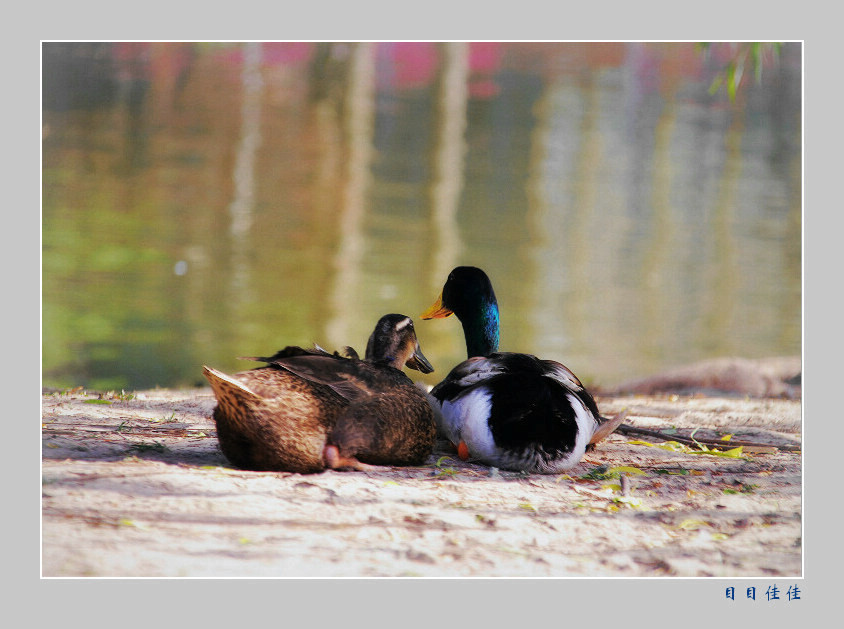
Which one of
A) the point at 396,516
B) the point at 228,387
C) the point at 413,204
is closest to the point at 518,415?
the point at 396,516

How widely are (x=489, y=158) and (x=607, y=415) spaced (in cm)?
791

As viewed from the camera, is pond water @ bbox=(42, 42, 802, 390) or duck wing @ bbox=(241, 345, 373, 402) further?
pond water @ bbox=(42, 42, 802, 390)

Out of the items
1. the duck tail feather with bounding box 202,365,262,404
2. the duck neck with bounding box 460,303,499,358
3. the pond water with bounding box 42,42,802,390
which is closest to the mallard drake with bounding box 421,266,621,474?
the duck neck with bounding box 460,303,499,358

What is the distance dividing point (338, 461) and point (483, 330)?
1.85 metres

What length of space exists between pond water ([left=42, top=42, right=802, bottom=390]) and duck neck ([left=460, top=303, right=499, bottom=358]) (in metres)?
2.08

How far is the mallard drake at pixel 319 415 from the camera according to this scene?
4.27 m

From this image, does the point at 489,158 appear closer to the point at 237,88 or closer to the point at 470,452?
the point at 237,88

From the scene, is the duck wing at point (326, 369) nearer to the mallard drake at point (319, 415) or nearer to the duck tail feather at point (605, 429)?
the mallard drake at point (319, 415)

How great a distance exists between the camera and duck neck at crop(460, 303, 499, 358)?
608cm

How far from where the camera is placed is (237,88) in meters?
11.4

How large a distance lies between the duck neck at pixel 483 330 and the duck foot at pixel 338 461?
1.65 meters

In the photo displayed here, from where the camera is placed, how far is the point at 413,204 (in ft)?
45.8

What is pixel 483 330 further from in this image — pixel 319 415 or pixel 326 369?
pixel 319 415

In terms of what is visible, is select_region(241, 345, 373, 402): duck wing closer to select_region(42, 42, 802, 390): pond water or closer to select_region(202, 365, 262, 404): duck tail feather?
select_region(202, 365, 262, 404): duck tail feather
